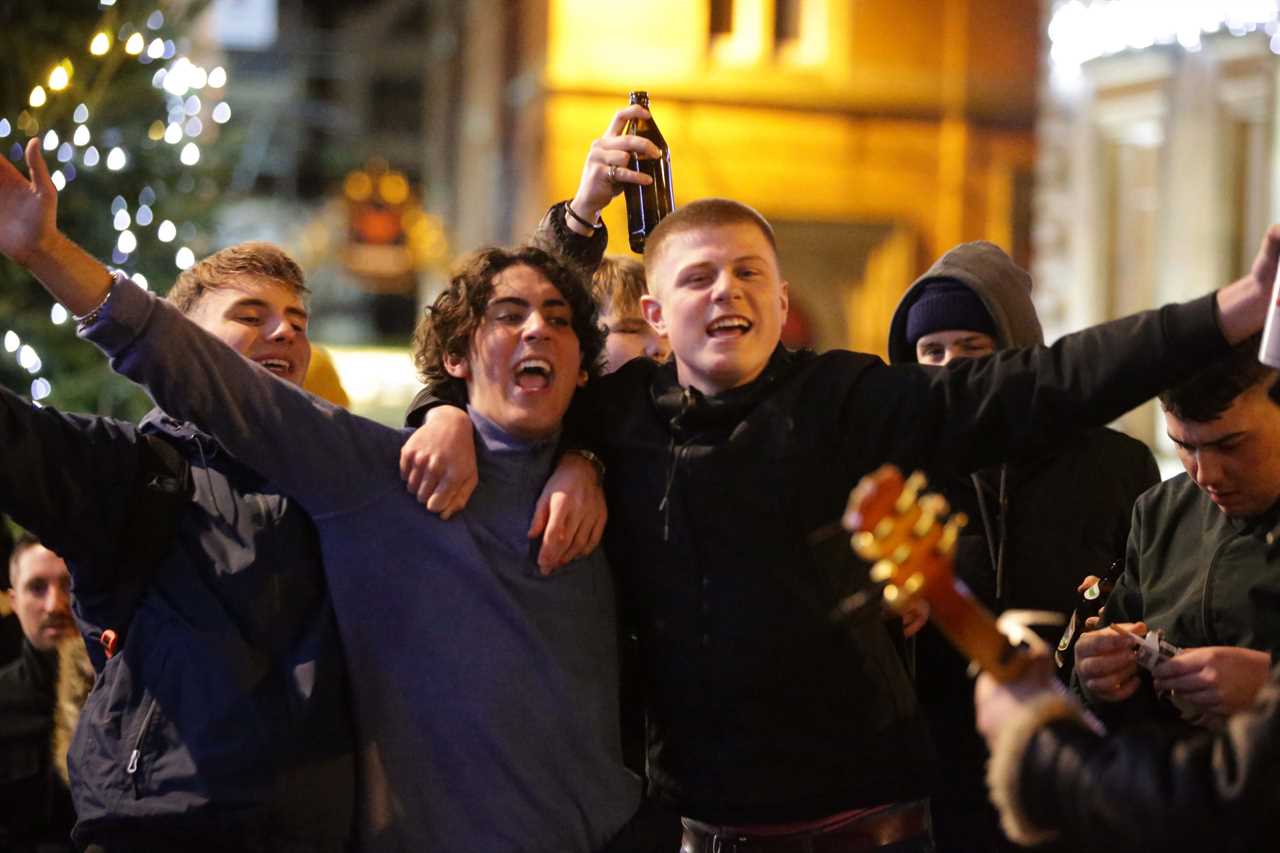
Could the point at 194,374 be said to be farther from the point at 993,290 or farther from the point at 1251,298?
the point at 993,290

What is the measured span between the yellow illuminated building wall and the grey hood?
40.9 feet

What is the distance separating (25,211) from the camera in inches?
112

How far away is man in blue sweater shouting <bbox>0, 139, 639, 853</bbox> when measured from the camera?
3.06m

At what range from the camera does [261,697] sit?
10.1 ft

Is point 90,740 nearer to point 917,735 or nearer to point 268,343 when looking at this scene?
point 268,343

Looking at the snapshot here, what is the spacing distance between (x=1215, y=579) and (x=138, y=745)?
2036mm

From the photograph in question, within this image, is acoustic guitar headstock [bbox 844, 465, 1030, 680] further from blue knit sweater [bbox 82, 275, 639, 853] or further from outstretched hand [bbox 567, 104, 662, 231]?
outstretched hand [bbox 567, 104, 662, 231]

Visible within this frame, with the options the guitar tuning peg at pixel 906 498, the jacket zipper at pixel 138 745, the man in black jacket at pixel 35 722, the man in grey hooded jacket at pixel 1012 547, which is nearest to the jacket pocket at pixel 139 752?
the jacket zipper at pixel 138 745

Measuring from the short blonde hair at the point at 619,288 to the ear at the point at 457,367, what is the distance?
933mm

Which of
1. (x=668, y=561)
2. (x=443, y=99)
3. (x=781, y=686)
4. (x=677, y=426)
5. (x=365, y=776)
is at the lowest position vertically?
(x=365, y=776)

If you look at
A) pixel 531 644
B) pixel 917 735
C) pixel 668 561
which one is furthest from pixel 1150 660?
pixel 531 644

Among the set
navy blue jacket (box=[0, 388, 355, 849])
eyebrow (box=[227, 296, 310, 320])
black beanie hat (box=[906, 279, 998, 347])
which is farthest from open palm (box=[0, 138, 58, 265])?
black beanie hat (box=[906, 279, 998, 347])

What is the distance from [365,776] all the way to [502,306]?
95 cm

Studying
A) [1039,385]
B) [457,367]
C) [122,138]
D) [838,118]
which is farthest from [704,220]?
[838,118]
